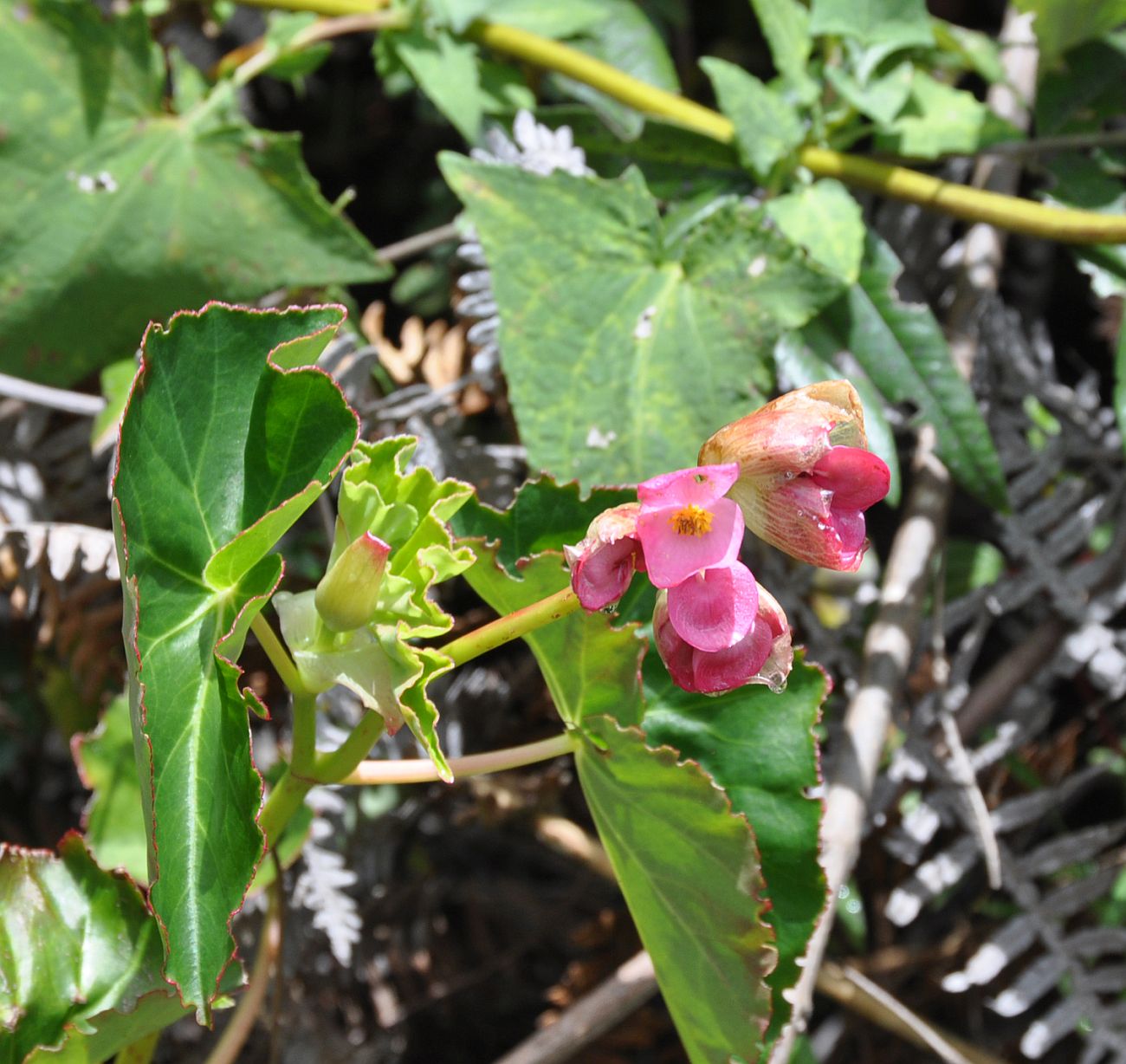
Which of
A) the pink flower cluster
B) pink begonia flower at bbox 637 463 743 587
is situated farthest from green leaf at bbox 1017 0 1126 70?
pink begonia flower at bbox 637 463 743 587

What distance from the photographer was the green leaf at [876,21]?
129 cm

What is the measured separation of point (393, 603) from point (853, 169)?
92 centimetres

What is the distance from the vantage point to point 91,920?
88cm

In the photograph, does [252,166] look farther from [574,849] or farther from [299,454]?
[574,849]

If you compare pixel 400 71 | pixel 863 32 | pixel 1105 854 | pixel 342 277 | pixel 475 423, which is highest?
pixel 863 32

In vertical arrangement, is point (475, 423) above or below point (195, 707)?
below

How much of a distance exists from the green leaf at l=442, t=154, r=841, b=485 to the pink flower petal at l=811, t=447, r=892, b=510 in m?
0.54

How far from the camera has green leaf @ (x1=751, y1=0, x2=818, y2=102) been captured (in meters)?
Answer: 1.29

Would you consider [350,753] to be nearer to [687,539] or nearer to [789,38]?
[687,539]

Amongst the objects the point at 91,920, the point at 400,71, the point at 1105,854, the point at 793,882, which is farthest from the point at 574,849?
the point at 400,71

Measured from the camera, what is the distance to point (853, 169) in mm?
1343

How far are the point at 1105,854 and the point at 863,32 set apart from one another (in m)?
1.05

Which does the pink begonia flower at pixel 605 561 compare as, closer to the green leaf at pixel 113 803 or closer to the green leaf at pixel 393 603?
the green leaf at pixel 393 603

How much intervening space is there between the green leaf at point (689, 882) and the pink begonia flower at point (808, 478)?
0.20 m
